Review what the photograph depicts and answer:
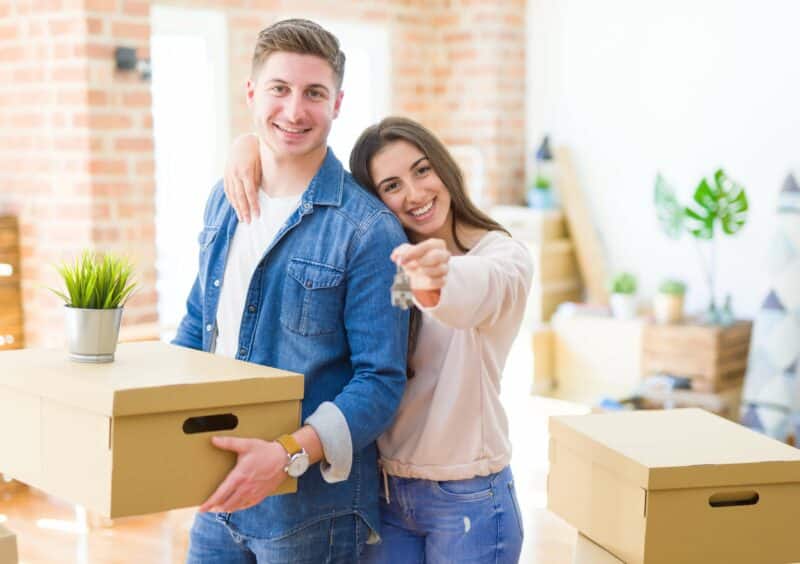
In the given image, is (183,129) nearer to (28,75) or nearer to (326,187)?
(28,75)

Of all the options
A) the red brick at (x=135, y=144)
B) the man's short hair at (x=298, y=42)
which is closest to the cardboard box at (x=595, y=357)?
the red brick at (x=135, y=144)

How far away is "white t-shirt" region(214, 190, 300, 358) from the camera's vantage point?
178cm

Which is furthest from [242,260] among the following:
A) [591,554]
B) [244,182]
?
[591,554]

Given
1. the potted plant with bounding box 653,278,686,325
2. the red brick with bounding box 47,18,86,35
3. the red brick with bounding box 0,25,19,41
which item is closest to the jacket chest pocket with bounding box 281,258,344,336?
the red brick with bounding box 47,18,86,35

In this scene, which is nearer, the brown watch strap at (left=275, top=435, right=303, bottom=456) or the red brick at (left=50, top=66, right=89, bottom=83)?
the brown watch strap at (left=275, top=435, right=303, bottom=456)

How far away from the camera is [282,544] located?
1687 mm

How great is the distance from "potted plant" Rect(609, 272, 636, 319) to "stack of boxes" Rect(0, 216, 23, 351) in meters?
2.62

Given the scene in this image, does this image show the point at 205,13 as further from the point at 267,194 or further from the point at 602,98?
the point at 267,194

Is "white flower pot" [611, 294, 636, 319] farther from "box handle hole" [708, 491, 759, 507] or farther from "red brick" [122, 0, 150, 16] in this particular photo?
"box handle hole" [708, 491, 759, 507]

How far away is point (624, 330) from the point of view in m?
5.07

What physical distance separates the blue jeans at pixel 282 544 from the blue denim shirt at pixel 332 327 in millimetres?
15

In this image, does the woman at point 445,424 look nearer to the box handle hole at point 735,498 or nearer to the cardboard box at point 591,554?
the cardboard box at point 591,554

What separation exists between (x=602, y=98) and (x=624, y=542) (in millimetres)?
4296

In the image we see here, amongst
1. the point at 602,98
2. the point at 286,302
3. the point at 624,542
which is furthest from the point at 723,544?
the point at 602,98
